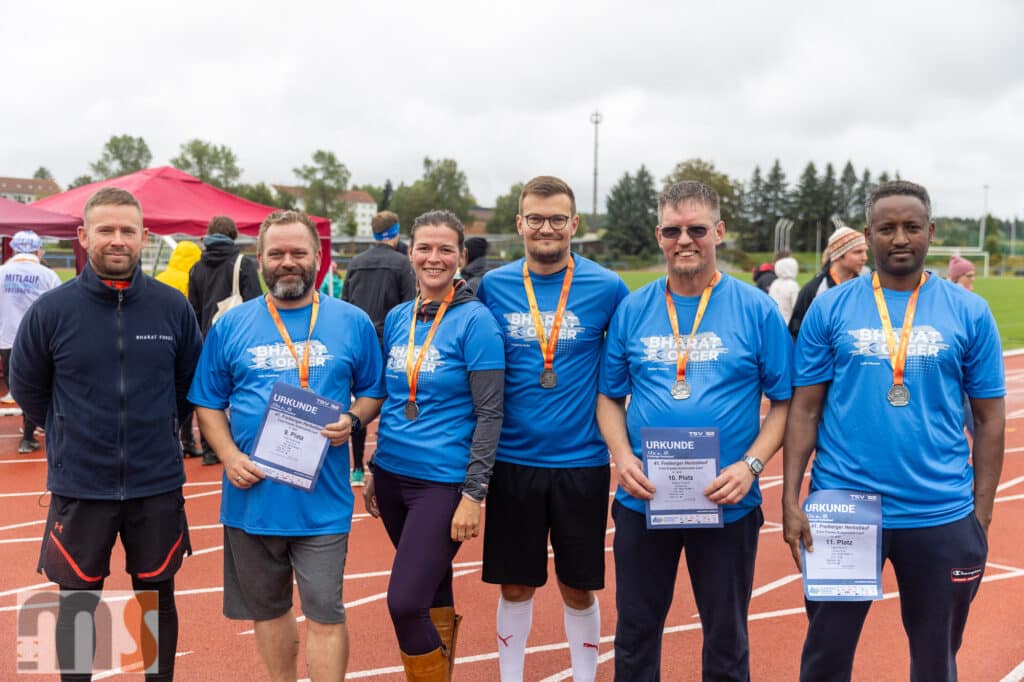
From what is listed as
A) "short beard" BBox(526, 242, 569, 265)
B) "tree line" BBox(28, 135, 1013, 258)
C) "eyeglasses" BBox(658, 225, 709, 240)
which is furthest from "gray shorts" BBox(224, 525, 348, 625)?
"tree line" BBox(28, 135, 1013, 258)

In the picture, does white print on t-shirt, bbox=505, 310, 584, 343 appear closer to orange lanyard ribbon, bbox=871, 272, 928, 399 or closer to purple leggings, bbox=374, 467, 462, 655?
purple leggings, bbox=374, 467, 462, 655

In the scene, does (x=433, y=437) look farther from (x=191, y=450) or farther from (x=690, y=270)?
(x=191, y=450)

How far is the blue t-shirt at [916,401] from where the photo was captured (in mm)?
2670

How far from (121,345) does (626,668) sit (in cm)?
228

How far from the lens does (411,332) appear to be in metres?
3.30

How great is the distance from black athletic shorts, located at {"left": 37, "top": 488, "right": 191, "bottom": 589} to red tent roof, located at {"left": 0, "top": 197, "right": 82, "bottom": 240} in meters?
7.61

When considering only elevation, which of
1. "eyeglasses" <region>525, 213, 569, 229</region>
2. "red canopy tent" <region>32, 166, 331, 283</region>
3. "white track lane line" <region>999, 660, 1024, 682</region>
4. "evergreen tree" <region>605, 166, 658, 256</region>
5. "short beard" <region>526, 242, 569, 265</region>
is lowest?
"white track lane line" <region>999, 660, 1024, 682</region>

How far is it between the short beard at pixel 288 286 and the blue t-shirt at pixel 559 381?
0.80 metres

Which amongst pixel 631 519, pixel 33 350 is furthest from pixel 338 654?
pixel 33 350

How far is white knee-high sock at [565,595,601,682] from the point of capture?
3508 millimetres

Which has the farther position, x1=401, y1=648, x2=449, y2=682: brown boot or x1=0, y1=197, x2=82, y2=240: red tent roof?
x1=0, y1=197, x2=82, y2=240: red tent roof

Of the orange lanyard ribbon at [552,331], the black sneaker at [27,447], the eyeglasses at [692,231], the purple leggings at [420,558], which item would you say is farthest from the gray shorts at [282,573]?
the black sneaker at [27,447]

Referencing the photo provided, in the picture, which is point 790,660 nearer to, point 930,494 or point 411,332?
point 930,494

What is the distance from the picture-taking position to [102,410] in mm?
3113
